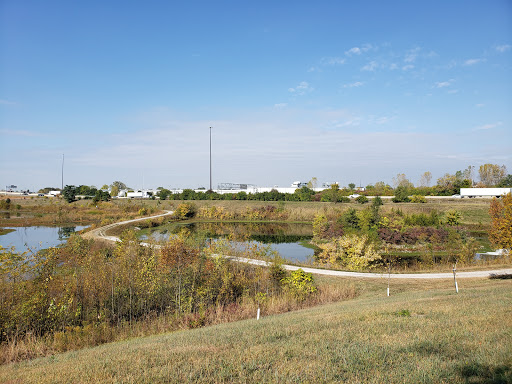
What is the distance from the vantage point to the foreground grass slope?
4809mm

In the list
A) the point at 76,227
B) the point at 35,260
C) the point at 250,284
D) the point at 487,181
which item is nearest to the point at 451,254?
the point at 250,284

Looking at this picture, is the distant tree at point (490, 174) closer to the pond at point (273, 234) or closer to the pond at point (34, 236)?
the pond at point (273, 234)

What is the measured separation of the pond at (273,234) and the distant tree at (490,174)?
93.0 metres

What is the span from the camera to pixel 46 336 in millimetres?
10867

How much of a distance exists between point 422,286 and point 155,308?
14040mm

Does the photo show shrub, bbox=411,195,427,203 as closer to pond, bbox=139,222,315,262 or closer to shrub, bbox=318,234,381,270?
pond, bbox=139,222,315,262

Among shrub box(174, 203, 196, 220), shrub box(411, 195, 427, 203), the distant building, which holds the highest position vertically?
the distant building

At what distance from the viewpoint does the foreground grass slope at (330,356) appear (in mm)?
4809

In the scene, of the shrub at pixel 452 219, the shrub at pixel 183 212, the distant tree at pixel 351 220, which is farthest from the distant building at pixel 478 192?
the shrub at pixel 183 212

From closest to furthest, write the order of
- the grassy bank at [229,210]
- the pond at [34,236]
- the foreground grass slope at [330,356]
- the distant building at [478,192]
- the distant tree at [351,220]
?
→ the foreground grass slope at [330,356] < the pond at [34,236] < the distant tree at [351,220] < the grassy bank at [229,210] < the distant building at [478,192]

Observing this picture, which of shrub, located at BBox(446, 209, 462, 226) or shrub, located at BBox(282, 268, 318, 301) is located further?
shrub, located at BBox(446, 209, 462, 226)

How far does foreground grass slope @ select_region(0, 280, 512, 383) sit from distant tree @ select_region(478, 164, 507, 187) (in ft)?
427

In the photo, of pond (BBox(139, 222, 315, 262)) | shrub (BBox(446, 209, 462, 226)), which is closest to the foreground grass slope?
pond (BBox(139, 222, 315, 262))

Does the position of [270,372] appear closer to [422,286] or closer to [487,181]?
[422,286]
